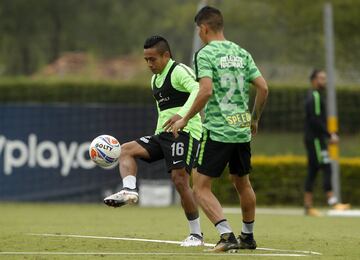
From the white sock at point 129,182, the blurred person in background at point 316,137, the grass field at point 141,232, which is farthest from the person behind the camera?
the blurred person in background at point 316,137

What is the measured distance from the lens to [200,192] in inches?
395

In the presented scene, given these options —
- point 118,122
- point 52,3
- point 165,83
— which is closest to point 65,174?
point 118,122

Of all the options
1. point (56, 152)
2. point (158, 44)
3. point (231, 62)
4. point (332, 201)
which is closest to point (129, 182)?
A: point (158, 44)

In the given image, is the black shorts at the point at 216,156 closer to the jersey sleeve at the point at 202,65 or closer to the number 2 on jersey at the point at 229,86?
the number 2 on jersey at the point at 229,86

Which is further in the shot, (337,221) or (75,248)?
(337,221)

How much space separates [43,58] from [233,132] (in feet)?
169

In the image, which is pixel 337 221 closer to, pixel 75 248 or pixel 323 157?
pixel 323 157

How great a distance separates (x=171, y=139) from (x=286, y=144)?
1501 centimetres

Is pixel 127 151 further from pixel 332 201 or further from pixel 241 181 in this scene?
pixel 332 201

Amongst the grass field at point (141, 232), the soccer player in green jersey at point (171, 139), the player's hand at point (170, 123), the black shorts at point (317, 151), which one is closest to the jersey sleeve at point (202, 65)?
the player's hand at point (170, 123)

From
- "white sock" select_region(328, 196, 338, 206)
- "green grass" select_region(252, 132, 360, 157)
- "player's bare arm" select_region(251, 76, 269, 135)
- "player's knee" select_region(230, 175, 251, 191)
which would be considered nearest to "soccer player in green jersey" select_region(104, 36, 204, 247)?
"player's bare arm" select_region(251, 76, 269, 135)

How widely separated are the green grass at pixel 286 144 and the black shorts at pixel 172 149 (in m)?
13.7

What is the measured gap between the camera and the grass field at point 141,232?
9.84 metres

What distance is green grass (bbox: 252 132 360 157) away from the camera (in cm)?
2514
